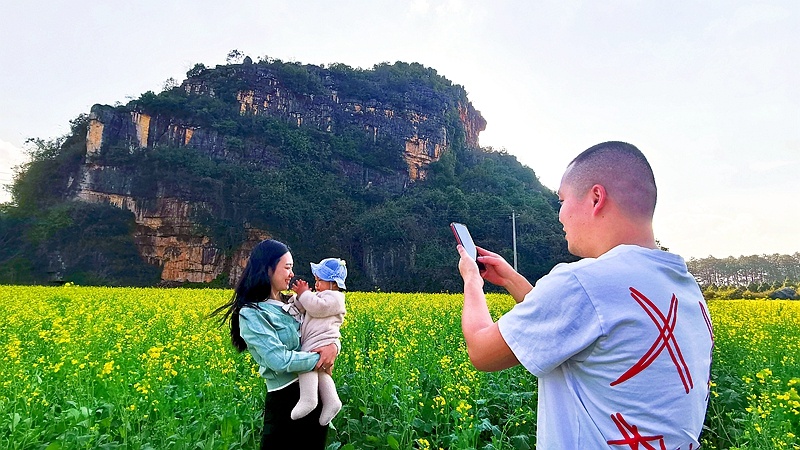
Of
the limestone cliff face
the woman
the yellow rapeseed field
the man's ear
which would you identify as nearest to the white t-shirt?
the man's ear

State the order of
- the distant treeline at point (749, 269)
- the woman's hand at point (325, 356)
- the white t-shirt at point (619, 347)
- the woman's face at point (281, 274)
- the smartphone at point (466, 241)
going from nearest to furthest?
the white t-shirt at point (619, 347)
the smartphone at point (466, 241)
the woman's hand at point (325, 356)
the woman's face at point (281, 274)
the distant treeline at point (749, 269)

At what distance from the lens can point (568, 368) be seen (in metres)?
1.01

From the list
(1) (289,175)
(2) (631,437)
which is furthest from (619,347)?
(1) (289,175)

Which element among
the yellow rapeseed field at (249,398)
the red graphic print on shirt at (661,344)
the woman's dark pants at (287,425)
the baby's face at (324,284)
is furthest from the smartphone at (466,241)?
the woman's dark pants at (287,425)

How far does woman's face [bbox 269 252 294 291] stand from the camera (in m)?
2.67

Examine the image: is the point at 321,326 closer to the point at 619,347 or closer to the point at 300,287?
the point at 300,287

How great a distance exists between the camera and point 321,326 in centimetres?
270

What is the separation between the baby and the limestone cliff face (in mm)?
37934

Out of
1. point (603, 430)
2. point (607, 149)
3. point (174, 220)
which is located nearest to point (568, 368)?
point (603, 430)

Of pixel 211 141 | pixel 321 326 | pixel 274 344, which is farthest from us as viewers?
pixel 211 141

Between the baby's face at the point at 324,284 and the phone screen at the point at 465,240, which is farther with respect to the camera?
the baby's face at the point at 324,284

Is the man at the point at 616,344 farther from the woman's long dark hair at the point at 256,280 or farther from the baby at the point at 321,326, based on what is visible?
the woman's long dark hair at the point at 256,280

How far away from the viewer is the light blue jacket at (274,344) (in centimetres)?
242

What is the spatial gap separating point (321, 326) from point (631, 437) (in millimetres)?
1990
